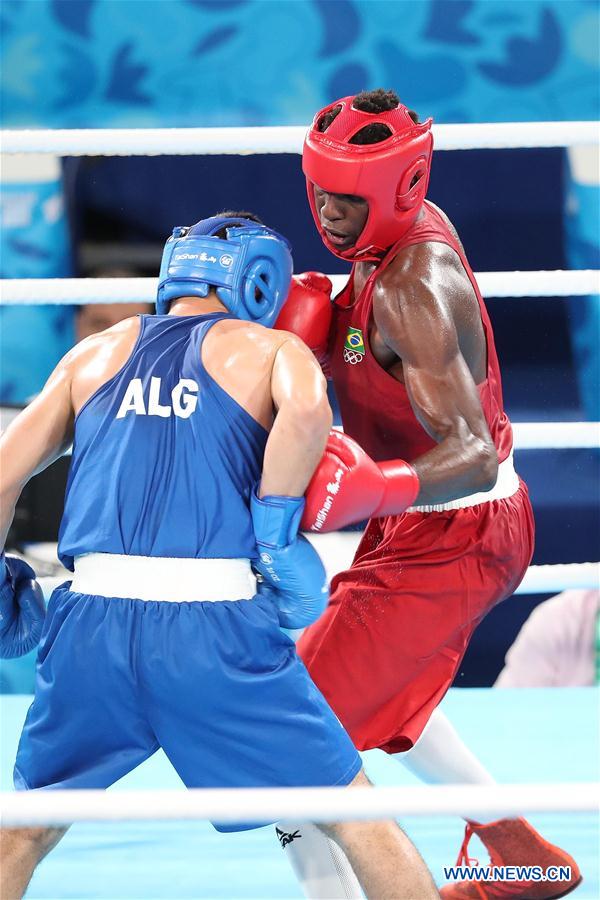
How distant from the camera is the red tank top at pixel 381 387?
1978 mm

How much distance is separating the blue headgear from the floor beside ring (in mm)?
782

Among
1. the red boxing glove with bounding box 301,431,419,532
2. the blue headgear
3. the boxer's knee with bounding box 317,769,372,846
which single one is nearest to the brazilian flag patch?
the blue headgear

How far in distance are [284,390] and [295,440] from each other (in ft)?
0.23

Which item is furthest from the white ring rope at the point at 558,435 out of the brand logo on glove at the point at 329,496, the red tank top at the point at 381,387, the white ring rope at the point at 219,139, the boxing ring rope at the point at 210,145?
the brand logo on glove at the point at 329,496

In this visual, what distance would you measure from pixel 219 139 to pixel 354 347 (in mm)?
685

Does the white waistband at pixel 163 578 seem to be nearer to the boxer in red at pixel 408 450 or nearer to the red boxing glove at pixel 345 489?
the red boxing glove at pixel 345 489

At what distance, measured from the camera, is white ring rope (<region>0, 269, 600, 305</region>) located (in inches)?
95.7

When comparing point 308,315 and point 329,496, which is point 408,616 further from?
point 308,315

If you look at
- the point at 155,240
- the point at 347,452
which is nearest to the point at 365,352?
the point at 347,452

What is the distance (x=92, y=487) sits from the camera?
1.60 metres

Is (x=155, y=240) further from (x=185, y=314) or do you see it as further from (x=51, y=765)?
(x=51, y=765)

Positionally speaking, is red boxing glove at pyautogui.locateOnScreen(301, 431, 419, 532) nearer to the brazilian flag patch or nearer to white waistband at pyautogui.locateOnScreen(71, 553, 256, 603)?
white waistband at pyautogui.locateOnScreen(71, 553, 256, 603)

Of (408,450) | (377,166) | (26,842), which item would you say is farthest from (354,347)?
(26,842)

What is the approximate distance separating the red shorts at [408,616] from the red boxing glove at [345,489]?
1.04ft
